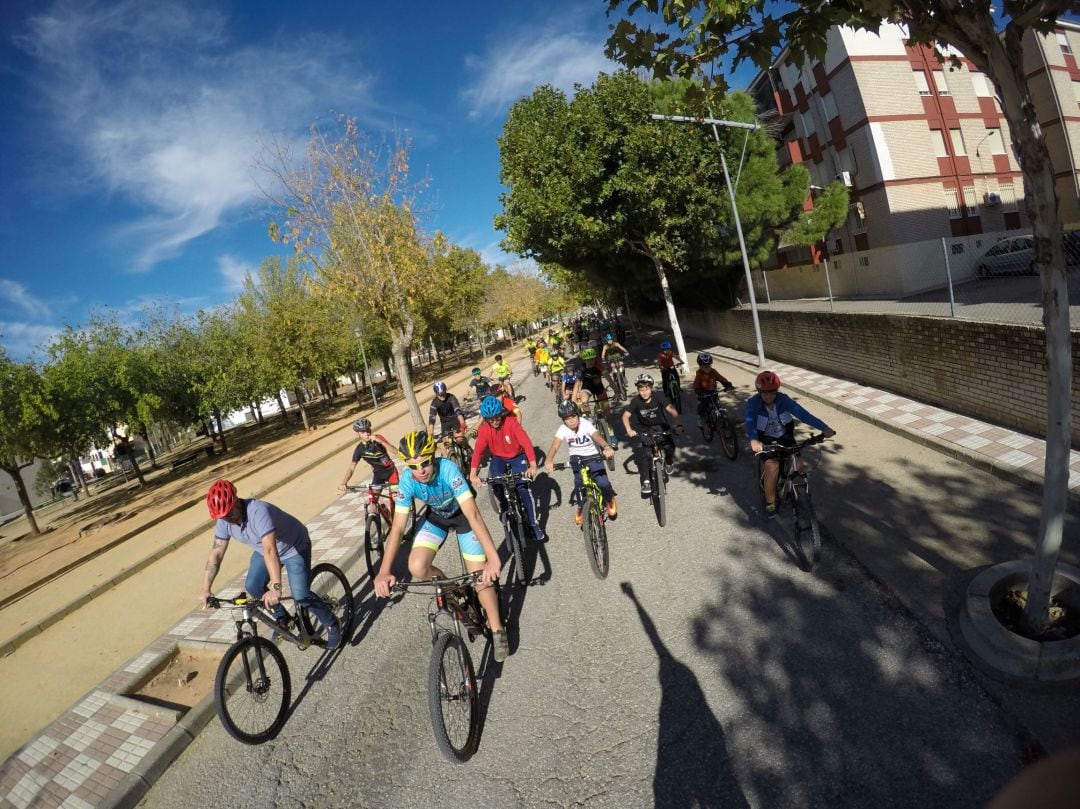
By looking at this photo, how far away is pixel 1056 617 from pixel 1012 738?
1162 mm

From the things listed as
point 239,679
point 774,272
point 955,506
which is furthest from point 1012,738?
point 774,272

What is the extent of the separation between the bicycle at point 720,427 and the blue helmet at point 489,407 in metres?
4.21

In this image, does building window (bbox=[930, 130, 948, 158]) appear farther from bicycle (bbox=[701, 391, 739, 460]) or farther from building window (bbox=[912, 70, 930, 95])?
bicycle (bbox=[701, 391, 739, 460])

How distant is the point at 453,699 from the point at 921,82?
110 ft

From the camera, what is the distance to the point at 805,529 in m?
5.10

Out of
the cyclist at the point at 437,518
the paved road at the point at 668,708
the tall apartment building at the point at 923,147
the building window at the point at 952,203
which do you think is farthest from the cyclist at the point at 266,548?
the building window at the point at 952,203

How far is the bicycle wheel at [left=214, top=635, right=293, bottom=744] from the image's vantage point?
4.16m

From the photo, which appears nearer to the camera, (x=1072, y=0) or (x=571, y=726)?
(x=1072, y=0)

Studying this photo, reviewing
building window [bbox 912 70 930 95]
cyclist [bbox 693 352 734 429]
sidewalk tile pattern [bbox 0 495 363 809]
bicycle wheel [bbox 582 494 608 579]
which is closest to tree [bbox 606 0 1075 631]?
bicycle wheel [bbox 582 494 608 579]

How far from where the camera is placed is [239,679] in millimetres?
4387

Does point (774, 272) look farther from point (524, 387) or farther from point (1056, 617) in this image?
point (1056, 617)

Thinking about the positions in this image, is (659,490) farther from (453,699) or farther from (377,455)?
(377,455)

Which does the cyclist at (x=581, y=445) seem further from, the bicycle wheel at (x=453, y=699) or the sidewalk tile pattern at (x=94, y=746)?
the sidewalk tile pattern at (x=94, y=746)

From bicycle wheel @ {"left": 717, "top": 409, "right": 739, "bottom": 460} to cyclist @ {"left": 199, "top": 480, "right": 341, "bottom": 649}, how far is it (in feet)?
20.2
